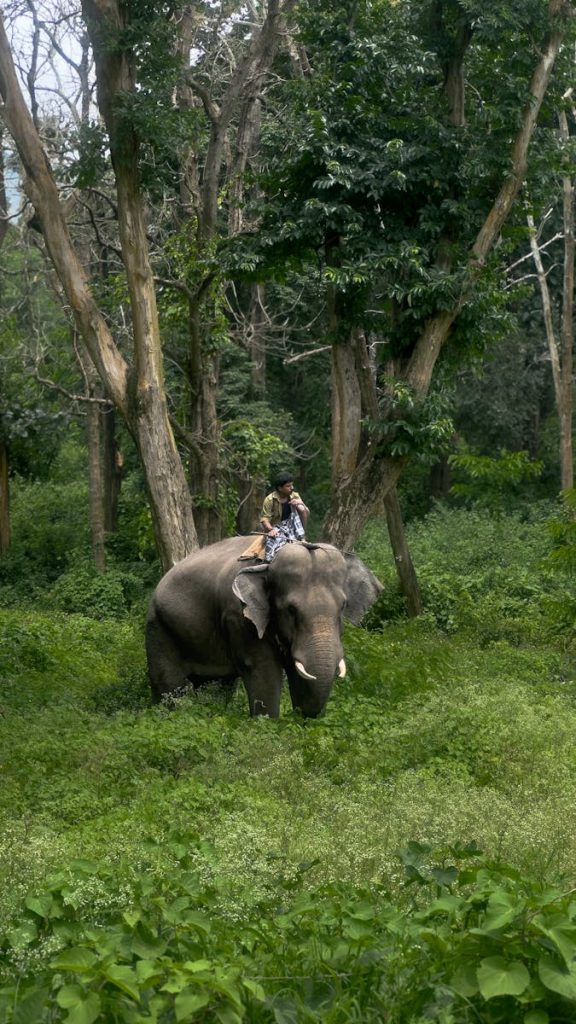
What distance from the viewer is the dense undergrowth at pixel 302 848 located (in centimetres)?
486

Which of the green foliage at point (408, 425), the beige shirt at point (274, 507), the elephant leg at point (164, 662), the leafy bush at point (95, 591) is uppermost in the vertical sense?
the green foliage at point (408, 425)

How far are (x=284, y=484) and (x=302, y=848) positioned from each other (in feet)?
18.9

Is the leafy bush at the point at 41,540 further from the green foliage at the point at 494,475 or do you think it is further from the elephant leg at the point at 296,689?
the elephant leg at the point at 296,689

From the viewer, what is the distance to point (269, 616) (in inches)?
467

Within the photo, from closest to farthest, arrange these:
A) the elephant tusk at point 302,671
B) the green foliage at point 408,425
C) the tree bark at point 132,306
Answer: the elephant tusk at point 302,671
the green foliage at point 408,425
the tree bark at point 132,306

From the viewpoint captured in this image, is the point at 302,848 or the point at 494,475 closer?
the point at 302,848

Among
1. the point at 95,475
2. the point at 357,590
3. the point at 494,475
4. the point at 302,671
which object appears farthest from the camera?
the point at 95,475

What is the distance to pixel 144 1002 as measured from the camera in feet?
15.6

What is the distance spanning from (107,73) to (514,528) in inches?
517

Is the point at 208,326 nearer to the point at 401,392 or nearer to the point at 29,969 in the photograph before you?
the point at 401,392

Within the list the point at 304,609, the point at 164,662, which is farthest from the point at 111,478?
the point at 304,609

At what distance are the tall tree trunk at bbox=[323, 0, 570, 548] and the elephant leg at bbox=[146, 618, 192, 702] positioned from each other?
10.2ft

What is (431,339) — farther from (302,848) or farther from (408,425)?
(302,848)

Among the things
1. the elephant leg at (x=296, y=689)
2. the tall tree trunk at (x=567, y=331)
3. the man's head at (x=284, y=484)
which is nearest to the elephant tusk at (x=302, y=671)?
the elephant leg at (x=296, y=689)
